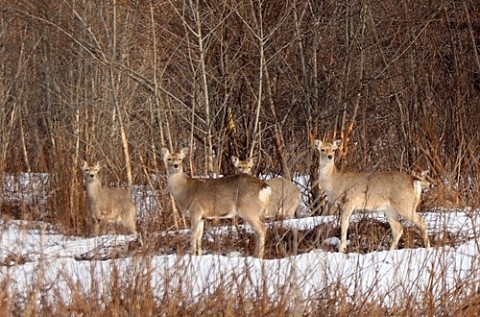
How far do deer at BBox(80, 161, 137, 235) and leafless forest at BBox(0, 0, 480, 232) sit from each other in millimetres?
183

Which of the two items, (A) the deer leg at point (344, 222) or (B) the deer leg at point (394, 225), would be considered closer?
(A) the deer leg at point (344, 222)

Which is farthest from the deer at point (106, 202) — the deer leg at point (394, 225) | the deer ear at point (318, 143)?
the deer leg at point (394, 225)

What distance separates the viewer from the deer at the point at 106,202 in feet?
42.8

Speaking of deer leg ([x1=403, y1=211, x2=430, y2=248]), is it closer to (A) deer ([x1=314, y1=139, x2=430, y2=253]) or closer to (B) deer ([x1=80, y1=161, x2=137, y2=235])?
(A) deer ([x1=314, y1=139, x2=430, y2=253])

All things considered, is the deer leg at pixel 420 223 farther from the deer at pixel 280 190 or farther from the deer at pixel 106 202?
the deer at pixel 106 202

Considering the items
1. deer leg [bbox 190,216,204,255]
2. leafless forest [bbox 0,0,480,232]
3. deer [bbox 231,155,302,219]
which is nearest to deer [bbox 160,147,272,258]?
deer leg [bbox 190,216,204,255]

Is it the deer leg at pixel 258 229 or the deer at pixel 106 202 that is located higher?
the deer at pixel 106 202

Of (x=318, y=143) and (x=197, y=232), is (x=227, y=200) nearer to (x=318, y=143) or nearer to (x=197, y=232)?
(x=197, y=232)

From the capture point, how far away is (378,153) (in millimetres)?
15273

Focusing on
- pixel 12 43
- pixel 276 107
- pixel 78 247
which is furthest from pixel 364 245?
pixel 12 43

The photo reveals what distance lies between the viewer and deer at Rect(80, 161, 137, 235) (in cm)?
1305

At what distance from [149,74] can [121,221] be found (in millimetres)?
2000

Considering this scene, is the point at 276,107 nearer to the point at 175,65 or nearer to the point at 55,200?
the point at 175,65

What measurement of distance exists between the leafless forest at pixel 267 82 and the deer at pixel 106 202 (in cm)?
18
